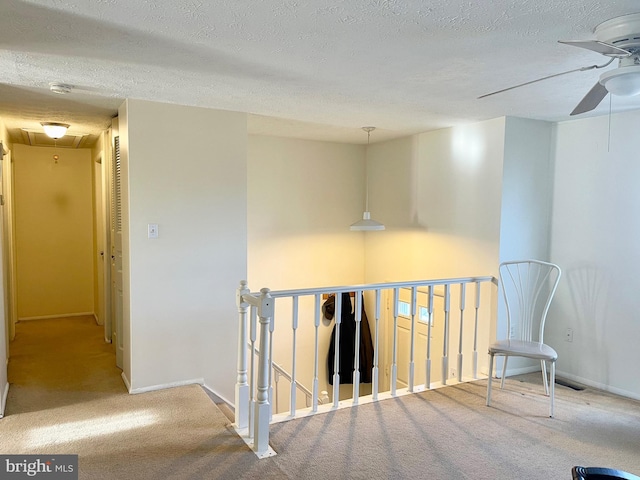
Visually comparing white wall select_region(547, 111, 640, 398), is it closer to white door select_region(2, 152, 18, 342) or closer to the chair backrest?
the chair backrest

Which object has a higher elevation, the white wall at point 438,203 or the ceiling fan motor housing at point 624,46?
the ceiling fan motor housing at point 624,46

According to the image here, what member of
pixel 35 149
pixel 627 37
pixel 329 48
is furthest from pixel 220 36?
pixel 35 149

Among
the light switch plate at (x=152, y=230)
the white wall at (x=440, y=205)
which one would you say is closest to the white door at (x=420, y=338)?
the white wall at (x=440, y=205)

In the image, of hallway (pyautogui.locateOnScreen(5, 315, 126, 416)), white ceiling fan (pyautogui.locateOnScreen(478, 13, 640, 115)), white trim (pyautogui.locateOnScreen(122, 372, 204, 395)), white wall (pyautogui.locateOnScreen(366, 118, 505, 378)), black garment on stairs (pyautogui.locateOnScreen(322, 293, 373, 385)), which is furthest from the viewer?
black garment on stairs (pyautogui.locateOnScreen(322, 293, 373, 385))

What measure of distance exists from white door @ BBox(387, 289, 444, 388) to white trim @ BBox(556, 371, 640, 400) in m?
1.06

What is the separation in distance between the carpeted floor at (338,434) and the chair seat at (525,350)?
0.41 m

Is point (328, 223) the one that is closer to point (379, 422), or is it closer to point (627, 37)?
point (379, 422)

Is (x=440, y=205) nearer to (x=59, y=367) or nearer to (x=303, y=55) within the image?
(x=303, y=55)

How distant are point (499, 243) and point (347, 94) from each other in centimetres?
178

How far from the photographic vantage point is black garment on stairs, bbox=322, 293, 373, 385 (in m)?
5.24

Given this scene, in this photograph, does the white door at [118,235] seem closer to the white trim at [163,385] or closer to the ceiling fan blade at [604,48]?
the white trim at [163,385]

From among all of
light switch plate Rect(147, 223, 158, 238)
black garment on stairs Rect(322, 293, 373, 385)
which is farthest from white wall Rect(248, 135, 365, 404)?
light switch plate Rect(147, 223, 158, 238)

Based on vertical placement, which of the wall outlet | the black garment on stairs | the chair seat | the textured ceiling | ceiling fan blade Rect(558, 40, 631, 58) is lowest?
the black garment on stairs

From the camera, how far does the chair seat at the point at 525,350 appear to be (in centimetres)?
302
